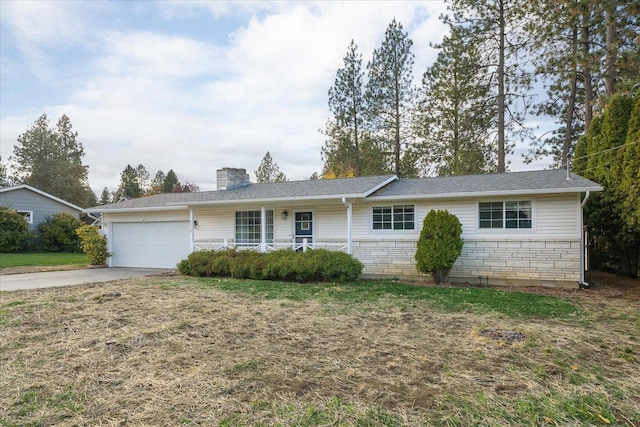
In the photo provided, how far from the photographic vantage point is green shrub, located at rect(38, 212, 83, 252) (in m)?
23.4

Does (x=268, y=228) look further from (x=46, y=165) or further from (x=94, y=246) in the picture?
(x=46, y=165)

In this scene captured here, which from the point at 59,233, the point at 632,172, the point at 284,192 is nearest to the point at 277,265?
the point at 284,192

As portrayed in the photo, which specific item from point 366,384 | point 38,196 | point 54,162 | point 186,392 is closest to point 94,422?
point 186,392

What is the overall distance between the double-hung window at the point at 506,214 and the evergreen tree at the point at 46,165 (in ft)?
130

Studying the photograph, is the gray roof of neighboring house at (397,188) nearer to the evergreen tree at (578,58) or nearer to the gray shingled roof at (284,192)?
the gray shingled roof at (284,192)

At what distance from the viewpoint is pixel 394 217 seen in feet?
39.7

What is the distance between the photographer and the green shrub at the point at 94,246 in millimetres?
16062

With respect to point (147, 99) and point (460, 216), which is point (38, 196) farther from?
point (460, 216)

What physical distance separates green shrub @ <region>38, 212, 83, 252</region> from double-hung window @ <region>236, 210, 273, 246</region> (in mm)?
15553

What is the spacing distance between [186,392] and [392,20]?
22.9 metres

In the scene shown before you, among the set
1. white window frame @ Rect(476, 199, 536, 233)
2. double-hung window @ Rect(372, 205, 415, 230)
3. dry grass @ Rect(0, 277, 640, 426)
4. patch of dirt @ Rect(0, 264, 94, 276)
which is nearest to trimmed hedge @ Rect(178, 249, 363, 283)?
double-hung window @ Rect(372, 205, 415, 230)

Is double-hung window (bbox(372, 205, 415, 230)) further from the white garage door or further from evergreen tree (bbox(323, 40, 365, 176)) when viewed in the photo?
evergreen tree (bbox(323, 40, 365, 176))

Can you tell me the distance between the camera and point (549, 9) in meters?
15.1

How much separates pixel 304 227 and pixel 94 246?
9.19 m
